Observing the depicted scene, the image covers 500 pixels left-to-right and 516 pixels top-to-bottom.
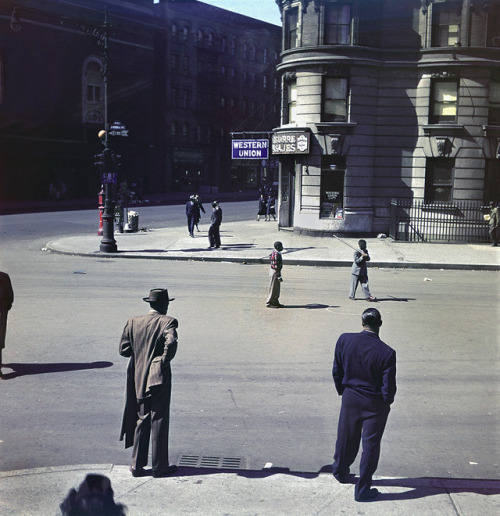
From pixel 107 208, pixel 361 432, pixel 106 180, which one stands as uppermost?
pixel 106 180

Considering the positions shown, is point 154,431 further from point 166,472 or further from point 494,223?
point 494,223

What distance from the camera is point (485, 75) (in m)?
28.2

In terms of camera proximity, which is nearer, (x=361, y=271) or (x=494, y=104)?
(x=361, y=271)

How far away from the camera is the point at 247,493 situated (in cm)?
580

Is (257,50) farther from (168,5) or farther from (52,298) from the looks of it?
(52,298)

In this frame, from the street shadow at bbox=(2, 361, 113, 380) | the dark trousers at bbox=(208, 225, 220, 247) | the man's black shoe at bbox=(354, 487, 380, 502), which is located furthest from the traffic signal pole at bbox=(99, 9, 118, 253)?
the man's black shoe at bbox=(354, 487, 380, 502)

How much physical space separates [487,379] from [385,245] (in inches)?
679

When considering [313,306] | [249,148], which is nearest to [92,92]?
[249,148]

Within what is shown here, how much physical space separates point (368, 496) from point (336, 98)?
2478 centimetres

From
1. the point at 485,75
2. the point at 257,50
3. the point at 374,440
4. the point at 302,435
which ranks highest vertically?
the point at 257,50

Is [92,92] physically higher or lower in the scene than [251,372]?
higher

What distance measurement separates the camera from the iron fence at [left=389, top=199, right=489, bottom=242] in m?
28.3

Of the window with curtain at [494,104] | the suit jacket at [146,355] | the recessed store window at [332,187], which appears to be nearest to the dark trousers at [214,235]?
the recessed store window at [332,187]

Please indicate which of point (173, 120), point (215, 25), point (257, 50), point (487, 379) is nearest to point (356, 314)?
point (487, 379)
